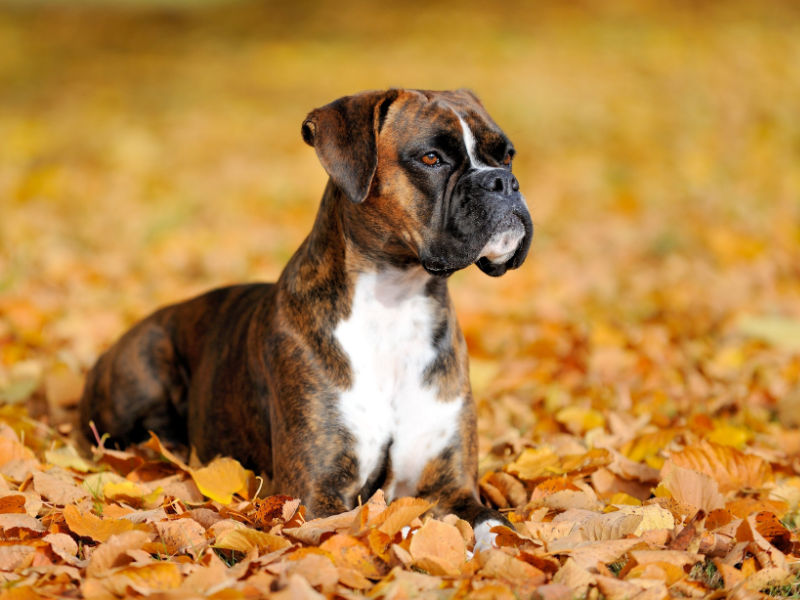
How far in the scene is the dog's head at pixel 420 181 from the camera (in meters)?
3.47

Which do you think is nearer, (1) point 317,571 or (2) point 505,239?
(1) point 317,571

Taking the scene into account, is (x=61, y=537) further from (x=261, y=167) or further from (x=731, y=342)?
(x=261, y=167)

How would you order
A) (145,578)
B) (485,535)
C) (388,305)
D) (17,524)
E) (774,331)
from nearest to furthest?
(145,578)
(17,524)
(485,535)
(388,305)
(774,331)

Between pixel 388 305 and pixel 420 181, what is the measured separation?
0.49m

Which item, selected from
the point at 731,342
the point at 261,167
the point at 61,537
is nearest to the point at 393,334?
the point at 61,537

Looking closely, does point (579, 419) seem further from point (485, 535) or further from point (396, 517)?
point (396, 517)

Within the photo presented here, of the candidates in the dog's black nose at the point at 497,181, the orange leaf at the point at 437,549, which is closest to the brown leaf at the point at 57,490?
the orange leaf at the point at 437,549

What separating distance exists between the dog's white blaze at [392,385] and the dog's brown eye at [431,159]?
0.41 metres

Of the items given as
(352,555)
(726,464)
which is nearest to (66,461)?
(352,555)

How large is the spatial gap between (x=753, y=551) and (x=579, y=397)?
234 cm

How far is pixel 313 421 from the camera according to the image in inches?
140

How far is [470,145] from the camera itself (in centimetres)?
364

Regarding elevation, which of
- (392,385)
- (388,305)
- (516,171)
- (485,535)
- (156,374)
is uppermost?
(516,171)

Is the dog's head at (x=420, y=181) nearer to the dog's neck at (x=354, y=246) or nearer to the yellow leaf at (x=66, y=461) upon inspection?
the dog's neck at (x=354, y=246)
